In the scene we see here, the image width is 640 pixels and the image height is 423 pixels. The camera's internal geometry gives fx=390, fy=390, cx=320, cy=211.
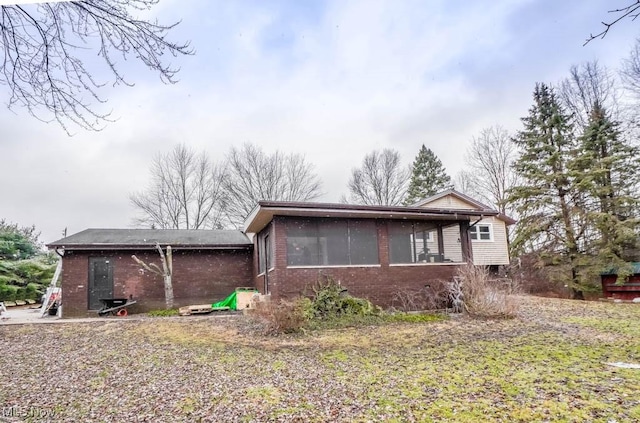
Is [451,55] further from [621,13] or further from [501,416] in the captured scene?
[501,416]

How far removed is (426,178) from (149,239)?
21793 millimetres

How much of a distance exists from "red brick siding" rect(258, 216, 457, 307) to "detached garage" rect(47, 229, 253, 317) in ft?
14.6

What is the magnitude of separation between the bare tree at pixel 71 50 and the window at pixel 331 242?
310 inches

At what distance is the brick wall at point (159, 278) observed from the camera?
1331 centimetres

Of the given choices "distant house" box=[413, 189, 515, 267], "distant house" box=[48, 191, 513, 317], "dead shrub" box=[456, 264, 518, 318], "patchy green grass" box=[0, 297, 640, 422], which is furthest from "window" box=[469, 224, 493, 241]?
"patchy green grass" box=[0, 297, 640, 422]

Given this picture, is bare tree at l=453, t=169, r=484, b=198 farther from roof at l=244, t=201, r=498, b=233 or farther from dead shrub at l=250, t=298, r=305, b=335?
dead shrub at l=250, t=298, r=305, b=335

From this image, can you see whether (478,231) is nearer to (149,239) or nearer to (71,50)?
(149,239)

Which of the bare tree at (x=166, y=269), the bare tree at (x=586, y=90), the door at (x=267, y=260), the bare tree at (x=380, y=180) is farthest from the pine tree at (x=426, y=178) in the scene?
the bare tree at (x=166, y=269)

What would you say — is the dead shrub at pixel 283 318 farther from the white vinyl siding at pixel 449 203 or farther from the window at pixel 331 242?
the white vinyl siding at pixel 449 203


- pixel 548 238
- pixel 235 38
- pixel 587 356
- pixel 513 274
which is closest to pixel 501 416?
pixel 587 356

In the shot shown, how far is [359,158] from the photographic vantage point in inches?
1254

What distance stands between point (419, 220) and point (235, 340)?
6978mm

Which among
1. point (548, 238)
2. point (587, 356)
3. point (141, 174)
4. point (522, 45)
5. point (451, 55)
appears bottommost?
point (587, 356)

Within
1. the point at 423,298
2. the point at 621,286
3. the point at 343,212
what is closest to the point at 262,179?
the point at 343,212
